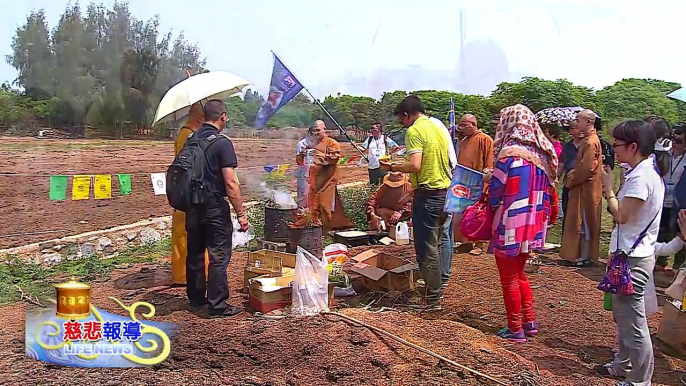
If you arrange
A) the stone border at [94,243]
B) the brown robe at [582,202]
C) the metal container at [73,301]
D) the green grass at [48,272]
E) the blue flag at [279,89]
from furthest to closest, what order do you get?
1. the stone border at [94,243]
2. the blue flag at [279,89]
3. the brown robe at [582,202]
4. the green grass at [48,272]
5. the metal container at [73,301]

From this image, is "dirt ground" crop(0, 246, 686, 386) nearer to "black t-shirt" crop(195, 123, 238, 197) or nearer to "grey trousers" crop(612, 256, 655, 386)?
"grey trousers" crop(612, 256, 655, 386)

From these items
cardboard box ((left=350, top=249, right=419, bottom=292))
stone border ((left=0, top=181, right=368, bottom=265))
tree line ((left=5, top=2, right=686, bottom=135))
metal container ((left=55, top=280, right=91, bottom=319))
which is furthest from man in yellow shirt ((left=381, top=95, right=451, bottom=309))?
tree line ((left=5, top=2, right=686, bottom=135))

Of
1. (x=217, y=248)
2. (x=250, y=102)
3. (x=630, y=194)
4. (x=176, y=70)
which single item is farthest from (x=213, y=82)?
(x=176, y=70)

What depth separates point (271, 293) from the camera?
4.89 metres

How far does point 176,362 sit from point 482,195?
2.51 metres

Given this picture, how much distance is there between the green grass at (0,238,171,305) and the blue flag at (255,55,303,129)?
2.39 meters

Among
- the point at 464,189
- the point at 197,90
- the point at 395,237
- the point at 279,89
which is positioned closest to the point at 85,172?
the point at 279,89

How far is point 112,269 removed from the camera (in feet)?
23.1

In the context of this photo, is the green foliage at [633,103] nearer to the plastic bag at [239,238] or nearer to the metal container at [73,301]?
the plastic bag at [239,238]

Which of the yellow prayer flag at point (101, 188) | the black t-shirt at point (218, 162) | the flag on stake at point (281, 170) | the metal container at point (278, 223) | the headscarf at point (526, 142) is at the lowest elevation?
the metal container at point (278, 223)

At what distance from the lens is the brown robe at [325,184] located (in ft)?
26.6

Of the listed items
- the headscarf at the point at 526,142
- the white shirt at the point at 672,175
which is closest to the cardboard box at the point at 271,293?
the headscarf at the point at 526,142

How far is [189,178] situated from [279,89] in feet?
10.4

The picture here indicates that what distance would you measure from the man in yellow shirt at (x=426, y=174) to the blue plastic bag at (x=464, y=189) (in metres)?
0.37
